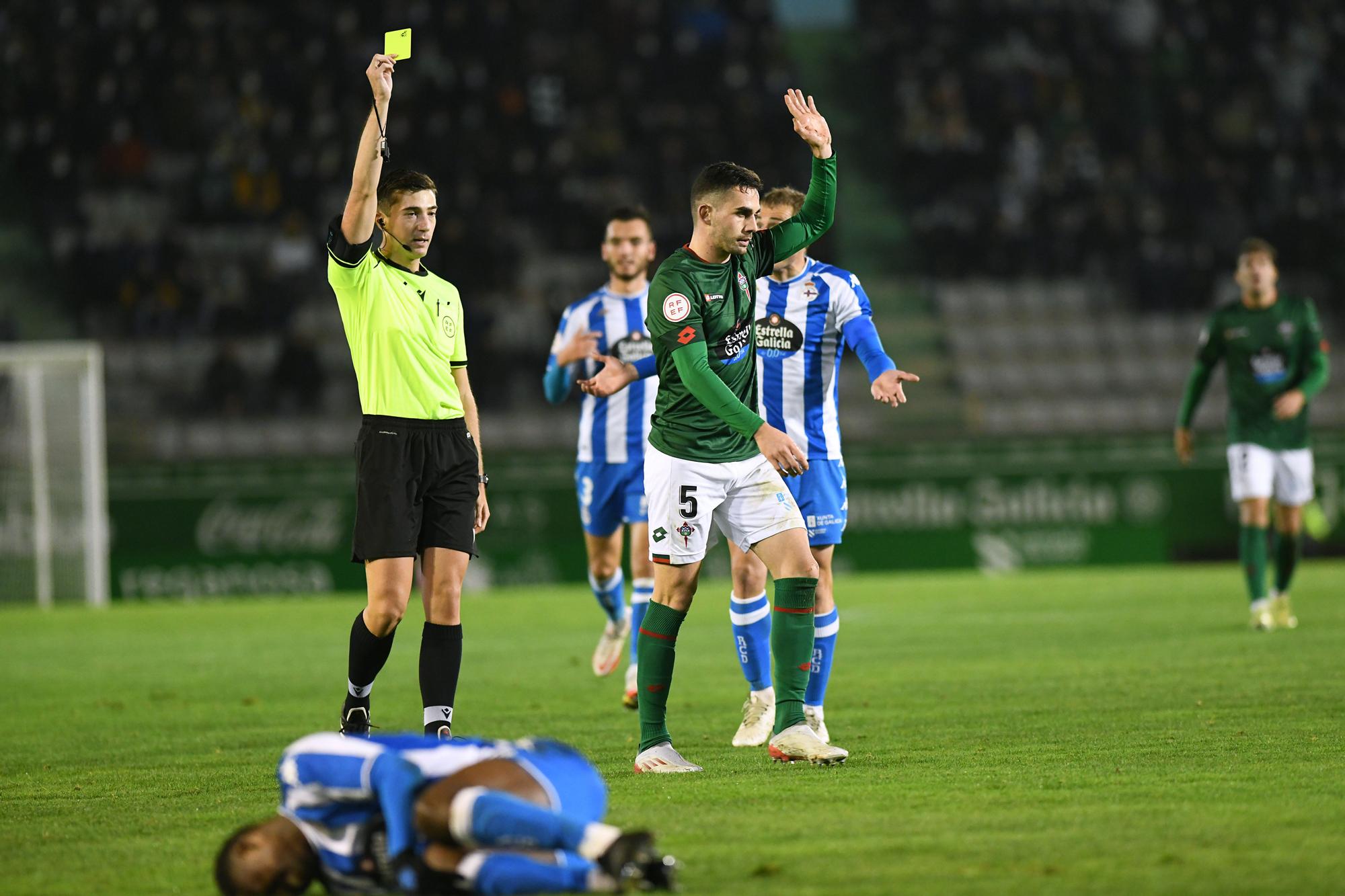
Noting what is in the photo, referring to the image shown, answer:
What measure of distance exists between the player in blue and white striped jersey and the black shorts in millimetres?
1262

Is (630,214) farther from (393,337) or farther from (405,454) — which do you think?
(405,454)

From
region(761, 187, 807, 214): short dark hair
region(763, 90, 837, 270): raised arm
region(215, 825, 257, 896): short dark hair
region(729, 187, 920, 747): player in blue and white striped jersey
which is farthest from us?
region(761, 187, 807, 214): short dark hair

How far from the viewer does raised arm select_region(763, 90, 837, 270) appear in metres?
6.19

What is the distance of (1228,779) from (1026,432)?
14.0m

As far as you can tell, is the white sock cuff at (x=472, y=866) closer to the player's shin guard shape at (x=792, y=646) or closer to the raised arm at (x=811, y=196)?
the player's shin guard shape at (x=792, y=646)

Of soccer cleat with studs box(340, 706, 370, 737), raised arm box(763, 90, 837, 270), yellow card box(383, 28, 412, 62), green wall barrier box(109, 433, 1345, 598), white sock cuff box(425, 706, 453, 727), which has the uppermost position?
yellow card box(383, 28, 412, 62)

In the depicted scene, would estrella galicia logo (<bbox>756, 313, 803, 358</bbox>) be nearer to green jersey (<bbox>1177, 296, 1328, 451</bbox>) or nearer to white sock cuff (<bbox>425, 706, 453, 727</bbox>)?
white sock cuff (<bbox>425, 706, 453, 727</bbox>)

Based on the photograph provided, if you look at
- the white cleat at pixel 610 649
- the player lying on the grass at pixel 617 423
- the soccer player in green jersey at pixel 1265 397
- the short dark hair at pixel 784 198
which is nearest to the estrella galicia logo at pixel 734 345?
the short dark hair at pixel 784 198

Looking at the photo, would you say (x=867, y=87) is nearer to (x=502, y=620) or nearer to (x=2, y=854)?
(x=502, y=620)

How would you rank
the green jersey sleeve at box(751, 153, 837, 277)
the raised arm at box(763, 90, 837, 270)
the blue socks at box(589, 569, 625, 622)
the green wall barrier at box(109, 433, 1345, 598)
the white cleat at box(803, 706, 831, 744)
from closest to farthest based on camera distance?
the raised arm at box(763, 90, 837, 270) → the green jersey sleeve at box(751, 153, 837, 277) → the white cleat at box(803, 706, 831, 744) → the blue socks at box(589, 569, 625, 622) → the green wall barrier at box(109, 433, 1345, 598)

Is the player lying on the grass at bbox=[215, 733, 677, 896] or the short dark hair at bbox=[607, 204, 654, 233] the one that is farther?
the short dark hair at bbox=[607, 204, 654, 233]

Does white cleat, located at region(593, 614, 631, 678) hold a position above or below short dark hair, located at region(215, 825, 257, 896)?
below

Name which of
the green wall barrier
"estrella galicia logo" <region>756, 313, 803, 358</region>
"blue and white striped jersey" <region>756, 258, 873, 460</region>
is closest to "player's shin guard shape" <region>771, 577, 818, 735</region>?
"blue and white striped jersey" <region>756, 258, 873, 460</region>

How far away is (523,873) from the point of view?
150 inches
